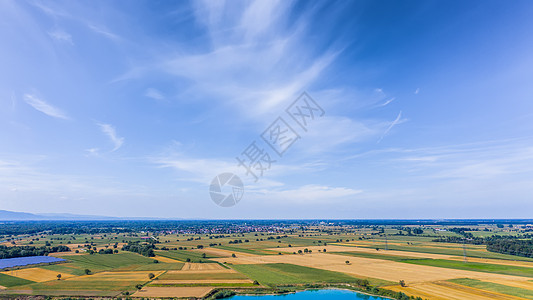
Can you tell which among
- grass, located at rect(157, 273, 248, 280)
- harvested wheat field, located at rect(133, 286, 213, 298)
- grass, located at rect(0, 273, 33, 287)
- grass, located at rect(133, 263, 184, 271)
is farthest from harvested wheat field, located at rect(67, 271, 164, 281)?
harvested wheat field, located at rect(133, 286, 213, 298)

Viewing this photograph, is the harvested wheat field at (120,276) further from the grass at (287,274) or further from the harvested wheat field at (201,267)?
the grass at (287,274)

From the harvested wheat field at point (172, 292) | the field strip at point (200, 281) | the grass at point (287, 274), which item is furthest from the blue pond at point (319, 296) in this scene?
the field strip at point (200, 281)

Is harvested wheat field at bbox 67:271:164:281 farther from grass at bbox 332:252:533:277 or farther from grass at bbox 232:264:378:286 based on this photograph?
grass at bbox 332:252:533:277

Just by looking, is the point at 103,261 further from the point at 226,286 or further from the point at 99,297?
the point at 226,286

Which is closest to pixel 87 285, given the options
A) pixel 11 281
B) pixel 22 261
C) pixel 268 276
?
pixel 11 281

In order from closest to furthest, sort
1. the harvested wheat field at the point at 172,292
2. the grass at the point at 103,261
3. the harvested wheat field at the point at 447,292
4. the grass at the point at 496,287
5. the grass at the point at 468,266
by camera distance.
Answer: the harvested wheat field at the point at 447,292 → the grass at the point at 496,287 → the harvested wheat field at the point at 172,292 → the grass at the point at 468,266 → the grass at the point at 103,261

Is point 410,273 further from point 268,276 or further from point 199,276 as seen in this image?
point 199,276
